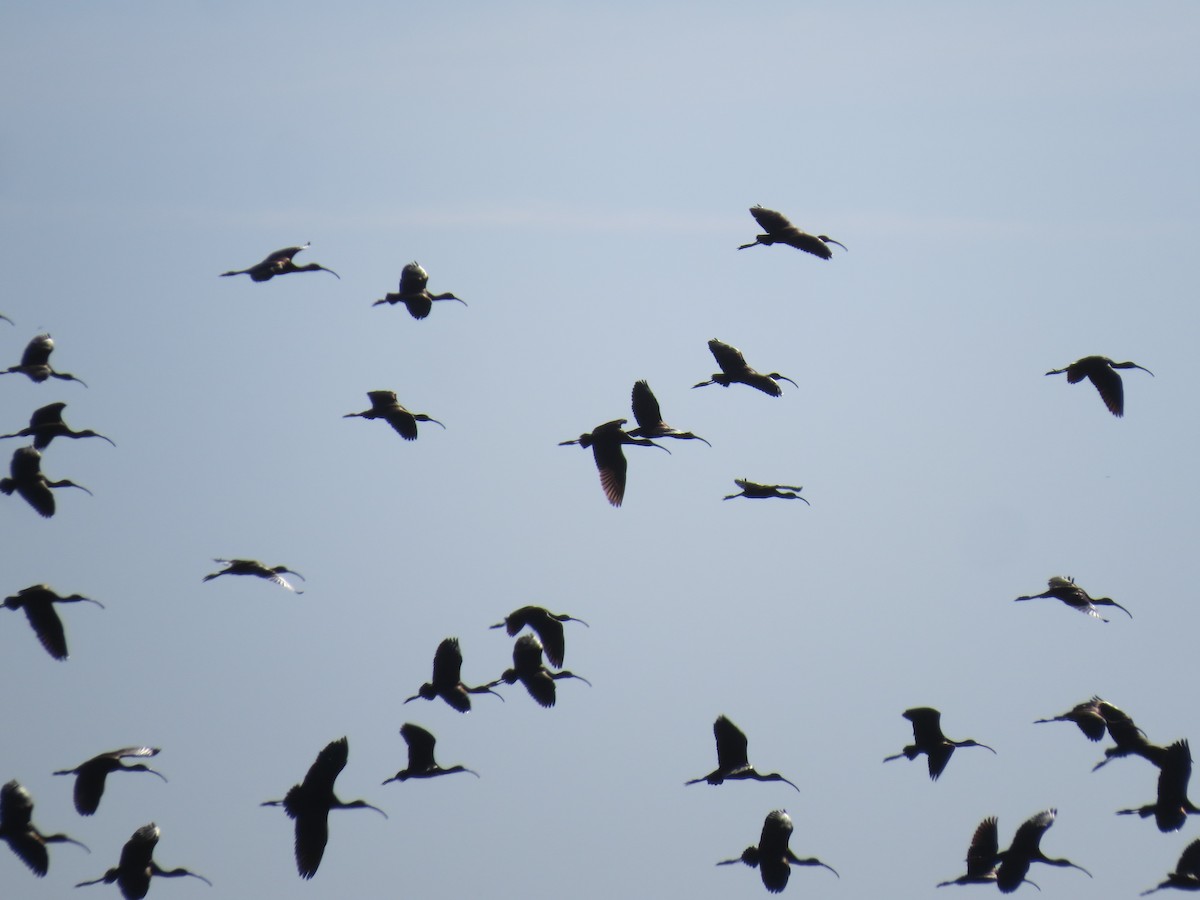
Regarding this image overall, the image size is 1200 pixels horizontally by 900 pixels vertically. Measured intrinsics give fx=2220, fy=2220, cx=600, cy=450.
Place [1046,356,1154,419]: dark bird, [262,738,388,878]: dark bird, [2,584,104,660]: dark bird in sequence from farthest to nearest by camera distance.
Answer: [1046,356,1154,419]: dark bird, [2,584,104,660]: dark bird, [262,738,388,878]: dark bird

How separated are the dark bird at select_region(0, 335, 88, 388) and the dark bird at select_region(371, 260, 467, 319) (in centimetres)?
670

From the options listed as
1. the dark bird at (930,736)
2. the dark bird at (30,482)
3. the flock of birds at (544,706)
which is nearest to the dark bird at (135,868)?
the flock of birds at (544,706)

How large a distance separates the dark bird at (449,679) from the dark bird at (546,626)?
8.05 ft

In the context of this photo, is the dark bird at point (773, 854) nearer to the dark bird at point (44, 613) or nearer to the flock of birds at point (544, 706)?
the flock of birds at point (544, 706)

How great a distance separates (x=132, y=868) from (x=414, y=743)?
601 centimetres

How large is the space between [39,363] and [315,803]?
13.0m

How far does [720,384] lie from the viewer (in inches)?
1666

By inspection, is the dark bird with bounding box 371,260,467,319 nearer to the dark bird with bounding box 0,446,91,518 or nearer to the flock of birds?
the flock of birds

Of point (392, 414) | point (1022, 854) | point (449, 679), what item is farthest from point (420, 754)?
point (1022, 854)

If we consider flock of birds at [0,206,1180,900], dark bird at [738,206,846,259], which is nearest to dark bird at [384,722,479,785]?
flock of birds at [0,206,1180,900]

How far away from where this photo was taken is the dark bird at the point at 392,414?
42.9 metres

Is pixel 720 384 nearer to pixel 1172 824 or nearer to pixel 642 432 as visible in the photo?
pixel 642 432

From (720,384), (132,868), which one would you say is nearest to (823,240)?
(720,384)

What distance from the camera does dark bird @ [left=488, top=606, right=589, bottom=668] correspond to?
44.2m
